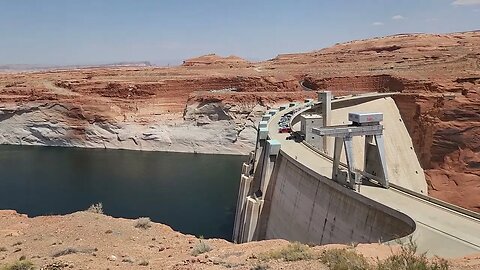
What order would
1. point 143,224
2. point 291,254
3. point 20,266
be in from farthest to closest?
point 143,224, point 20,266, point 291,254

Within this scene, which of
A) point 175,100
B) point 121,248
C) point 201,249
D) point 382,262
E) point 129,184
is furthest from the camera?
point 175,100

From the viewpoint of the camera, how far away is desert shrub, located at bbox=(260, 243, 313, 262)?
1064 centimetres

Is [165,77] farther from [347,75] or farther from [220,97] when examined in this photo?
[347,75]

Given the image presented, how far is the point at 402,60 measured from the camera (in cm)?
6481

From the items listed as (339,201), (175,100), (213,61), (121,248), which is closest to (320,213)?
(339,201)

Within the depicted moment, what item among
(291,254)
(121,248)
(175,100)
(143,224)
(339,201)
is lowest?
(143,224)

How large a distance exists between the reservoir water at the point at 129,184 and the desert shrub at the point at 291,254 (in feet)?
51.6

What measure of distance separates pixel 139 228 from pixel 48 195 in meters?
19.9

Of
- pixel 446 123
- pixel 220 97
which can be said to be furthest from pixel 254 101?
pixel 446 123

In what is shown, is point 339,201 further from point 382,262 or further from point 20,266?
point 20,266

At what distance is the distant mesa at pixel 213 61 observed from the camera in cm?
7616

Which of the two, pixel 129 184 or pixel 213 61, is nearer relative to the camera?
pixel 129 184

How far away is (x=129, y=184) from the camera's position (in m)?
38.8

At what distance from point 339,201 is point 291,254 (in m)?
6.05
